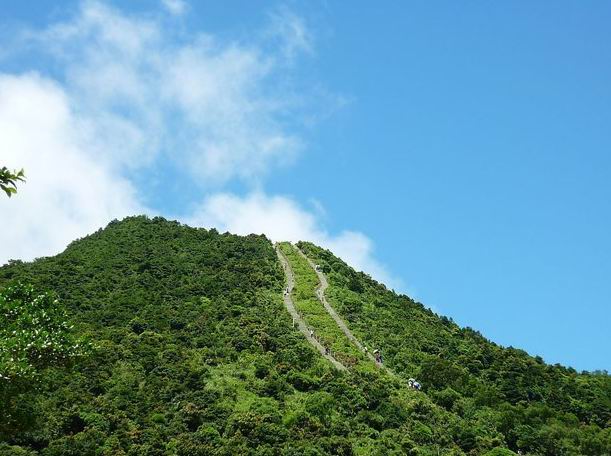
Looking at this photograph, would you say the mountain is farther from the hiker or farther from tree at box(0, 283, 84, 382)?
tree at box(0, 283, 84, 382)

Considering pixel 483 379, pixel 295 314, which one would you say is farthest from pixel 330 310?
pixel 483 379

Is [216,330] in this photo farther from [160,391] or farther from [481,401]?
[481,401]

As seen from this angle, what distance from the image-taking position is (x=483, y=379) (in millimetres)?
71500

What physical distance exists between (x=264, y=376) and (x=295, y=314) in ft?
75.3

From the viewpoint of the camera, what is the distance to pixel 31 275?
83.1 m

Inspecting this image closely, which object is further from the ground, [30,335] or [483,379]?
[483,379]

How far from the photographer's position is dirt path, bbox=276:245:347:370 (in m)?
67.8

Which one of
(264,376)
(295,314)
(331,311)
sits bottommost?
(264,376)

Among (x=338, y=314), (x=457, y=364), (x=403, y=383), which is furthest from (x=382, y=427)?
(x=338, y=314)

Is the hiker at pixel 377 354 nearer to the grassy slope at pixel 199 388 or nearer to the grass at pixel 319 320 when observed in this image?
the grass at pixel 319 320

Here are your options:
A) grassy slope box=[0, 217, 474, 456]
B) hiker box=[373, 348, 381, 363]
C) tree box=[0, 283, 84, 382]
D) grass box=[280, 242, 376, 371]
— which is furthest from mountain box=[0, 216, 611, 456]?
tree box=[0, 283, 84, 382]

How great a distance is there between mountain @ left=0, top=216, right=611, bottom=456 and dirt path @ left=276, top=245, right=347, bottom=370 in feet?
1.01

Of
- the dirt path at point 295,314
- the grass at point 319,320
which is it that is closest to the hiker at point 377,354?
the grass at point 319,320

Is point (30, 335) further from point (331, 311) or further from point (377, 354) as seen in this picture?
point (331, 311)
